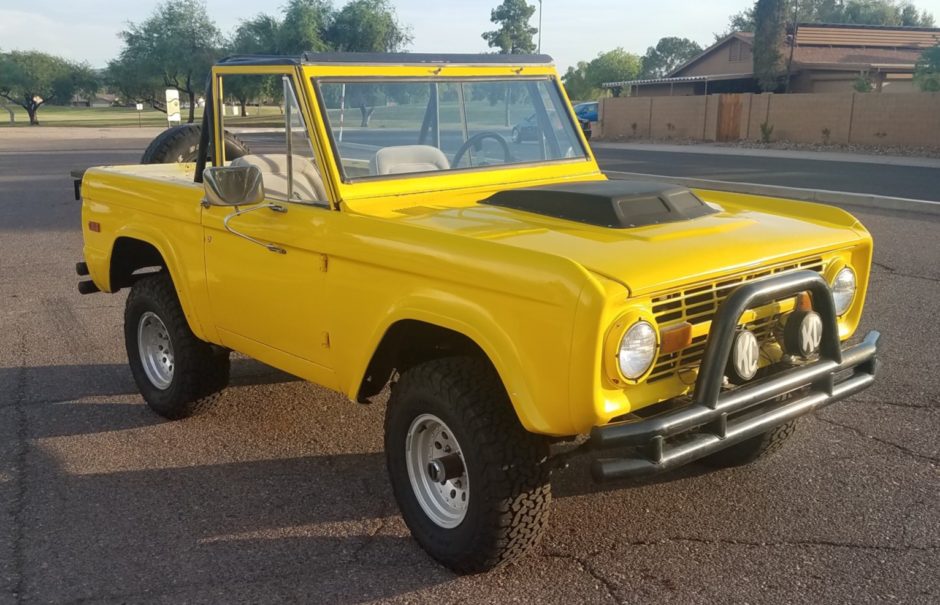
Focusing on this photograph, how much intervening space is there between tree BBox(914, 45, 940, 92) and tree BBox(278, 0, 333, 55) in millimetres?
31834

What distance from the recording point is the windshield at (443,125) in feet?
13.5

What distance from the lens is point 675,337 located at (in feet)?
10.1

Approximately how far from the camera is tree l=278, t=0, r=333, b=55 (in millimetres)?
52938

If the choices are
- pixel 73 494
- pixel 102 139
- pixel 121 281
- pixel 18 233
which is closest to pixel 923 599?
pixel 73 494

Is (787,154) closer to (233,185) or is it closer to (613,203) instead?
(613,203)

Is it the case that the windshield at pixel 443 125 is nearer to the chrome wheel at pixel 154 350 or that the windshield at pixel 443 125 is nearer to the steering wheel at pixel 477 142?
the steering wheel at pixel 477 142

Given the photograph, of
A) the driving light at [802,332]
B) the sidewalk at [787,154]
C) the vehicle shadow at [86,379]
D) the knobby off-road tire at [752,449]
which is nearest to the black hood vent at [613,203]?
the driving light at [802,332]

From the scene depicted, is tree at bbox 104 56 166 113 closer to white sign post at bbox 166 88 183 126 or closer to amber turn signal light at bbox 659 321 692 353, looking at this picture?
white sign post at bbox 166 88 183 126

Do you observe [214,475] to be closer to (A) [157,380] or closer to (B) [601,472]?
(A) [157,380]

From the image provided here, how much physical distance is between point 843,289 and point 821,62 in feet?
134

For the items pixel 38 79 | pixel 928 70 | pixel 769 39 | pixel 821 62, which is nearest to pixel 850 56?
pixel 821 62

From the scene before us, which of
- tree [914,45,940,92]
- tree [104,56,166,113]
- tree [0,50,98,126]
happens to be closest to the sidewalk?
tree [914,45,940,92]

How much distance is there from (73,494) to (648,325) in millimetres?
2831

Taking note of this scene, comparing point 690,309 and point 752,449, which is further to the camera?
point 752,449
